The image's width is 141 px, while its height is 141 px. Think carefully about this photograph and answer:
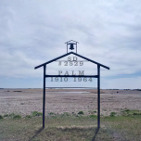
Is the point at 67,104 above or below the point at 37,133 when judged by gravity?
below

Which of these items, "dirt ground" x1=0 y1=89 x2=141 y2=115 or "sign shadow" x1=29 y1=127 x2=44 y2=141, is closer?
"sign shadow" x1=29 y1=127 x2=44 y2=141

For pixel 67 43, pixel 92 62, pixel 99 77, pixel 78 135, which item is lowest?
pixel 78 135

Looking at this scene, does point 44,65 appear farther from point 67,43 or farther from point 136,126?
point 136,126

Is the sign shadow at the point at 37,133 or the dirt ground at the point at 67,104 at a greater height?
the sign shadow at the point at 37,133

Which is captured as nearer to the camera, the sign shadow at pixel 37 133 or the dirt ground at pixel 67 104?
the sign shadow at pixel 37 133

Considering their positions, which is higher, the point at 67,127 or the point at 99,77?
the point at 99,77

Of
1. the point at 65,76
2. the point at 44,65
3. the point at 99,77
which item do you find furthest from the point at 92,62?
the point at 44,65

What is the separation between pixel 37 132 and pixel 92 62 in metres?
4.36

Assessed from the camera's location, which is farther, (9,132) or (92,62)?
(92,62)

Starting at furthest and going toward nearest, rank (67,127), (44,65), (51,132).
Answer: (44,65), (67,127), (51,132)

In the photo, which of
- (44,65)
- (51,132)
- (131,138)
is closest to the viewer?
(131,138)

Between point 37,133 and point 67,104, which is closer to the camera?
point 37,133

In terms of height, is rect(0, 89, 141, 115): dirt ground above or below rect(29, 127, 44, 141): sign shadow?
below

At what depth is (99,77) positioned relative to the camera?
11609 millimetres
